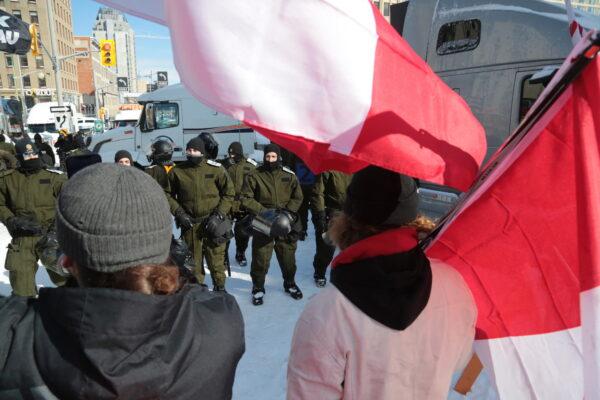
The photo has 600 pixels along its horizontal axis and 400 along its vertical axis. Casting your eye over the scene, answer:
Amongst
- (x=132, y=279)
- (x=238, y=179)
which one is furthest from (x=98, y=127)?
(x=132, y=279)

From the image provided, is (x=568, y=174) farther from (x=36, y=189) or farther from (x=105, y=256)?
(x=36, y=189)

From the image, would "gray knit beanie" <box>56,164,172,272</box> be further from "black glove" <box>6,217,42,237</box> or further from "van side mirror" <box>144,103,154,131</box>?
"van side mirror" <box>144,103,154,131</box>

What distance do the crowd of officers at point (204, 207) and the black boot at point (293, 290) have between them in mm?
12

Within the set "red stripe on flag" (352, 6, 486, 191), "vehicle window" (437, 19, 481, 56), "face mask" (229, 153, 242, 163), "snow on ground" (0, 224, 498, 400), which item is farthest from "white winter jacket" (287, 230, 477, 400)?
"face mask" (229, 153, 242, 163)

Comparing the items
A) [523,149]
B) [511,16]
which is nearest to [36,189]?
[523,149]

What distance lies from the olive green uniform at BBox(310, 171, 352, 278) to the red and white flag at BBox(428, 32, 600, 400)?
384cm

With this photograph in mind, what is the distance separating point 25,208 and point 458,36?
561 cm

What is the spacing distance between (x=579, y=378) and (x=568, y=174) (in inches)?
30.2

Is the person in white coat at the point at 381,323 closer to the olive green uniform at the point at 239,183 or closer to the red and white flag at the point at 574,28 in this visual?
the red and white flag at the point at 574,28

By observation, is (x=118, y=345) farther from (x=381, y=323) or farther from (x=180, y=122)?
(x=180, y=122)

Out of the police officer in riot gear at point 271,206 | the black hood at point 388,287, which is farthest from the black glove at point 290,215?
the black hood at point 388,287

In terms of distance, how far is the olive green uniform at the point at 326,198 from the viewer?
5.50 meters

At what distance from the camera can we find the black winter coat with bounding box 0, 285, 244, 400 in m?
0.90

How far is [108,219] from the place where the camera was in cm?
100
